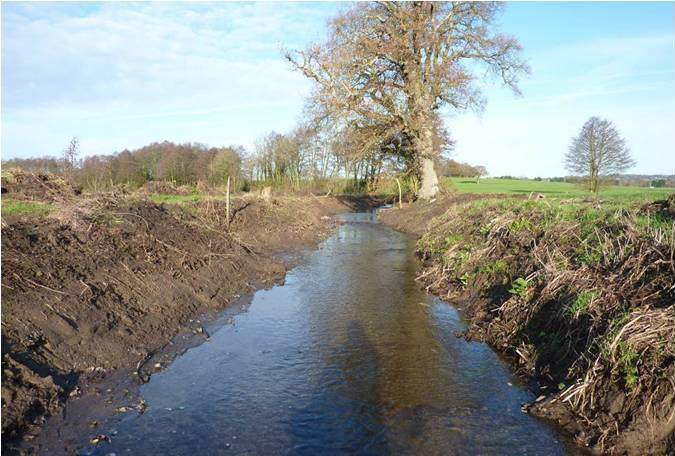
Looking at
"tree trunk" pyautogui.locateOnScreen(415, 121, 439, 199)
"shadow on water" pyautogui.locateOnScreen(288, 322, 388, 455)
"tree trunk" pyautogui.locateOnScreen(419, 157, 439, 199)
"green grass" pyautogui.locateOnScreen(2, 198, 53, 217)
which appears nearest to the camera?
"shadow on water" pyautogui.locateOnScreen(288, 322, 388, 455)

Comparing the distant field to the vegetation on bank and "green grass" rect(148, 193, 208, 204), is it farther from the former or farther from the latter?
"green grass" rect(148, 193, 208, 204)

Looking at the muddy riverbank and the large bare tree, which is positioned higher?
the large bare tree

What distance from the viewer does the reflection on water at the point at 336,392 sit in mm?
4789

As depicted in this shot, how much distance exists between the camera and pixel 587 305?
6.28m

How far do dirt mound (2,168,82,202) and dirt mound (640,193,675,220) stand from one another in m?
14.2

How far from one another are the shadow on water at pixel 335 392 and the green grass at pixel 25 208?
5.71 metres

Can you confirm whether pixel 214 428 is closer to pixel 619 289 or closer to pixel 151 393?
pixel 151 393

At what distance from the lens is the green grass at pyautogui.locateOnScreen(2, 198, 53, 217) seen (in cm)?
1065

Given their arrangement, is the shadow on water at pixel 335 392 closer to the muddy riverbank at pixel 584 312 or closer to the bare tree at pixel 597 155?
the muddy riverbank at pixel 584 312

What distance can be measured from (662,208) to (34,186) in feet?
56.1

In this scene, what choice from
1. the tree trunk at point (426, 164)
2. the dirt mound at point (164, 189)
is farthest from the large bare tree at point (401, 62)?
the dirt mound at point (164, 189)

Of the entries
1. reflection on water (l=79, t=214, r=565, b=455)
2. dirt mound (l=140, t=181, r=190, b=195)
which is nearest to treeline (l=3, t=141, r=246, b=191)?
dirt mound (l=140, t=181, r=190, b=195)

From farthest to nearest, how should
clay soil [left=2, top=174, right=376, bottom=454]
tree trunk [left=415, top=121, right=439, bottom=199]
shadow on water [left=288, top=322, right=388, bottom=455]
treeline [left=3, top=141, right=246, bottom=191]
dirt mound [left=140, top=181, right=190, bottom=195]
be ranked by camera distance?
treeline [left=3, top=141, right=246, bottom=191]
dirt mound [left=140, top=181, right=190, bottom=195]
tree trunk [left=415, top=121, right=439, bottom=199]
clay soil [left=2, top=174, right=376, bottom=454]
shadow on water [left=288, top=322, right=388, bottom=455]

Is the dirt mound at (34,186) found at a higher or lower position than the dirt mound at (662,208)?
higher
